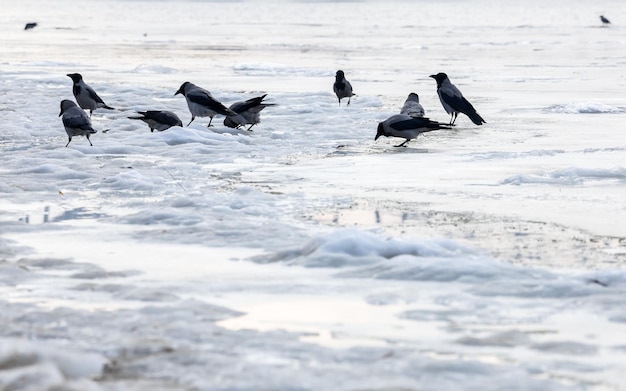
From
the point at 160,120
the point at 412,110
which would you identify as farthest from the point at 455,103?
the point at 160,120

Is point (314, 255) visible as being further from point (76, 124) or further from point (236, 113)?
point (236, 113)

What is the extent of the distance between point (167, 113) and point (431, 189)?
5.58 meters

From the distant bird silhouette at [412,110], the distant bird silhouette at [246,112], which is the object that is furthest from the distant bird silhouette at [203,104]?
the distant bird silhouette at [412,110]

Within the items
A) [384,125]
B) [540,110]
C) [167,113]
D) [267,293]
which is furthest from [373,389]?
[540,110]

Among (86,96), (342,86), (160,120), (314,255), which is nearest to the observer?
(314,255)

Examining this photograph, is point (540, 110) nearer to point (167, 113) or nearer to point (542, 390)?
point (167, 113)

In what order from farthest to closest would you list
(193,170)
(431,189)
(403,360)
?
(193,170)
(431,189)
(403,360)

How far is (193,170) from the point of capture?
10180 mm

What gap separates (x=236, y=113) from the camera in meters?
14.1

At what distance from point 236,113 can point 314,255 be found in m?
8.10

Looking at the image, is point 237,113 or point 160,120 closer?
point 160,120

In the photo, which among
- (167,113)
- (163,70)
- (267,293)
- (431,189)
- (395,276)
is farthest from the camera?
(163,70)

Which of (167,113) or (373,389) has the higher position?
(167,113)

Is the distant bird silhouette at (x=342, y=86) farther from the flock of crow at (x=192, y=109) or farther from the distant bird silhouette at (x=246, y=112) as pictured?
the distant bird silhouette at (x=246, y=112)
